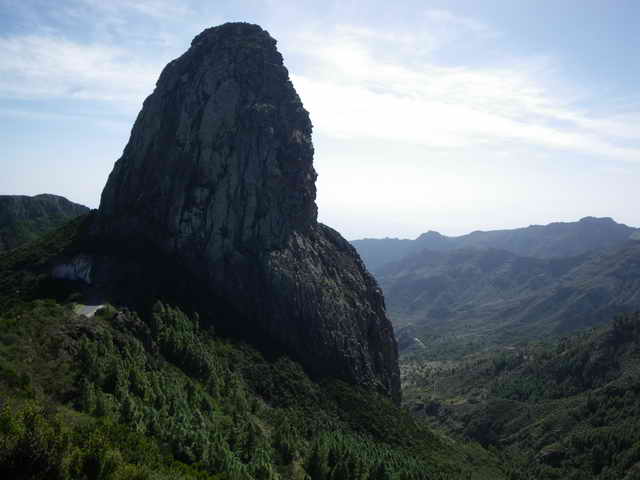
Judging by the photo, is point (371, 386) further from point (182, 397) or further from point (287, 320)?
point (182, 397)

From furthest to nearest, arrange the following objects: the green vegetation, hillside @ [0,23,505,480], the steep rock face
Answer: the steep rock face, hillside @ [0,23,505,480], the green vegetation

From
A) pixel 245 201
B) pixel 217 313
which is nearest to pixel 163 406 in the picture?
pixel 217 313

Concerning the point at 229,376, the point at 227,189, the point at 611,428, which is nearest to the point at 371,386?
the point at 229,376

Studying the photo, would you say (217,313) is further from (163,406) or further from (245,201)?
(163,406)

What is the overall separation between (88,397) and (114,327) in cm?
2857

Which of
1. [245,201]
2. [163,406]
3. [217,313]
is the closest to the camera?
[163,406]

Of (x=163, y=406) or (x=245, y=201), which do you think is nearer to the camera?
(x=163, y=406)

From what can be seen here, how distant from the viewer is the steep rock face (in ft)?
450

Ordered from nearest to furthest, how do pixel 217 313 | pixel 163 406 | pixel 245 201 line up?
pixel 163 406 < pixel 217 313 < pixel 245 201

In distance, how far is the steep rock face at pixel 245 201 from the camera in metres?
137

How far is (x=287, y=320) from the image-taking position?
139625 millimetres

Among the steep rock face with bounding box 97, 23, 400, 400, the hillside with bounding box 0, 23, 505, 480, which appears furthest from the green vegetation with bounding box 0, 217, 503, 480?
the steep rock face with bounding box 97, 23, 400, 400

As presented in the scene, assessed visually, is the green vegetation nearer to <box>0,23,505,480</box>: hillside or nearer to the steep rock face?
<box>0,23,505,480</box>: hillside

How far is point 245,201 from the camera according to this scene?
143 metres
